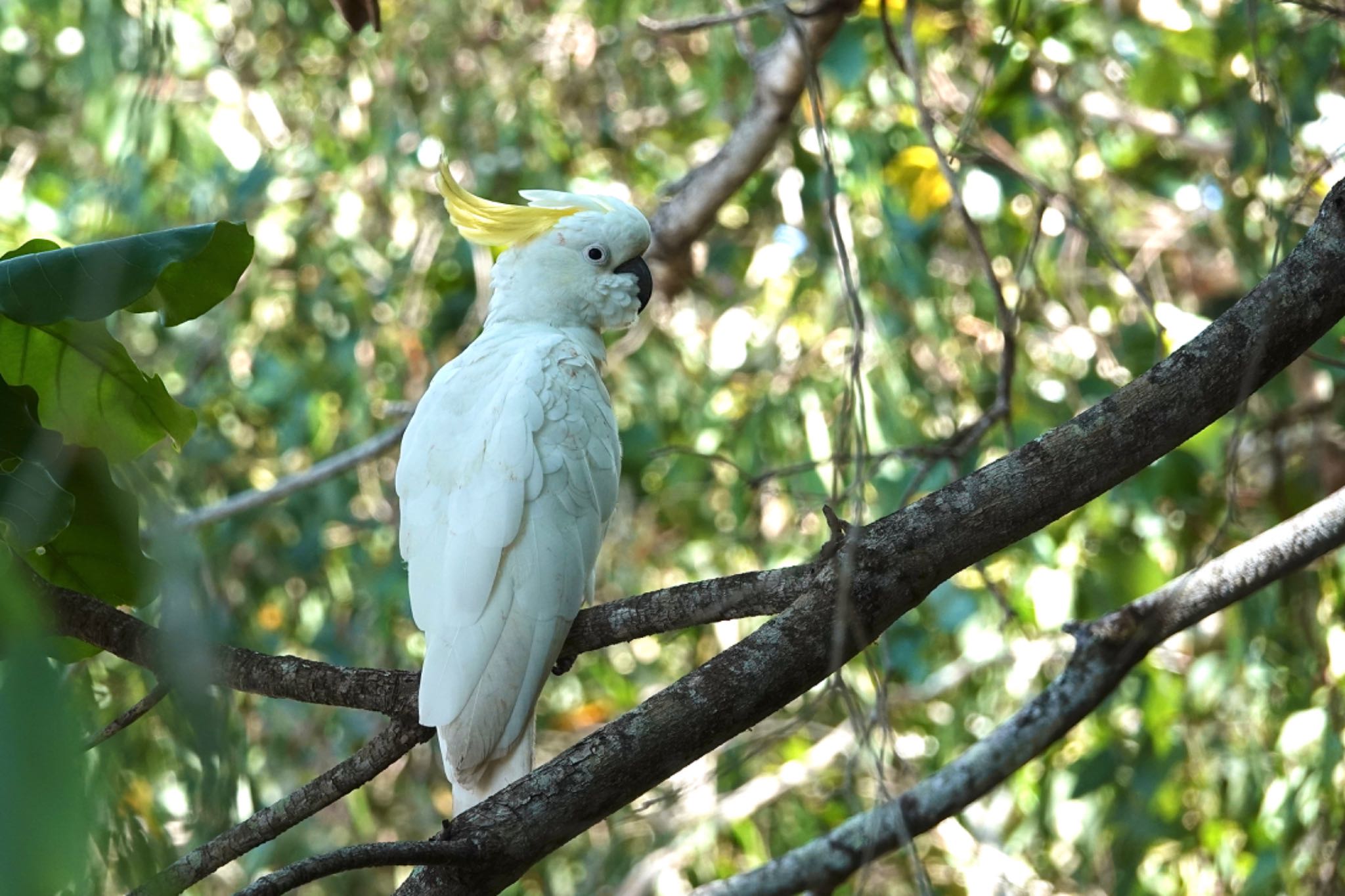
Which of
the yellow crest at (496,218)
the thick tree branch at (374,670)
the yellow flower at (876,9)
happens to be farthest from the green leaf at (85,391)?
the yellow flower at (876,9)

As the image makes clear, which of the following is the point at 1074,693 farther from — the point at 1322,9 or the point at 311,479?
the point at 311,479

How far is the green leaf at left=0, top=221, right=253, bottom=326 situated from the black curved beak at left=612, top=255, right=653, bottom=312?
33.5 inches

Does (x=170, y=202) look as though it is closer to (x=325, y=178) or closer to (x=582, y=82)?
(x=325, y=178)

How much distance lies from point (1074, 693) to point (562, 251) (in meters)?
0.92

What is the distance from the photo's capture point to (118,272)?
2.79 feet

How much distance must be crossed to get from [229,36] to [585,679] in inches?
76.3

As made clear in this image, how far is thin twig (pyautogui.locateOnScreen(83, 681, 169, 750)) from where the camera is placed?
13.1 inches

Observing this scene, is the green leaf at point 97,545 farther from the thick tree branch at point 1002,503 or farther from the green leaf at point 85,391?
the thick tree branch at point 1002,503

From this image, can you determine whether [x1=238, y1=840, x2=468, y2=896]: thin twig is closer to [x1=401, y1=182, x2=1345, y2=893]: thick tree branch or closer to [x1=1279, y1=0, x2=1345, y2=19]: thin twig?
[x1=401, y1=182, x2=1345, y2=893]: thick tree branch

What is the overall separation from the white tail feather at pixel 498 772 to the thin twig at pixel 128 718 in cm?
48

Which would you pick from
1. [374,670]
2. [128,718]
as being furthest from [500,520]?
[128,718]

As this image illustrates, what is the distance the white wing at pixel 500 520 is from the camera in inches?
57.0

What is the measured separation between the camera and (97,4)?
153 cm

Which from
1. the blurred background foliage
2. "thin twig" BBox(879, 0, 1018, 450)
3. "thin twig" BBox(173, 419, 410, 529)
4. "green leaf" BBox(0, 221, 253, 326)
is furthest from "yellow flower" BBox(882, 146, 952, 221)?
"green leaf" BBox(0, 221, 253, 326)
